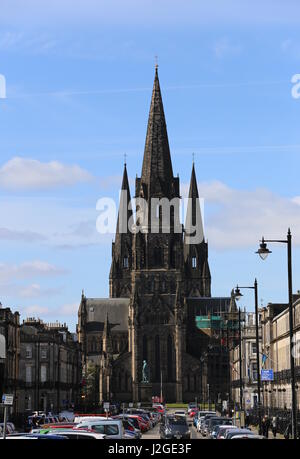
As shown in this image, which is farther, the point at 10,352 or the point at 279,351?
the point at 279,351

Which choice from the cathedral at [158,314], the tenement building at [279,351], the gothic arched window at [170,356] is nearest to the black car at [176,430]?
the tenement building at [279,351]

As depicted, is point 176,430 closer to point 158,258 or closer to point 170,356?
point 170,356

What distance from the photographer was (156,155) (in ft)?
634

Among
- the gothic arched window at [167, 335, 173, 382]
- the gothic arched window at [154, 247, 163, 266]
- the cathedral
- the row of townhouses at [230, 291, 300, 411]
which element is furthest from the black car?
the gothic arched window at [154, 247, 163, 266]

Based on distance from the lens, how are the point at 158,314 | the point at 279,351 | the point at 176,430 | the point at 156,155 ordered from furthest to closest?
the point at 156,155
the point at 158,314
the point at 279,351
the point at 176,430

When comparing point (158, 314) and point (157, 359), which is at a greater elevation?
point (158, 314)

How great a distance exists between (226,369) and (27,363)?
91.4 m

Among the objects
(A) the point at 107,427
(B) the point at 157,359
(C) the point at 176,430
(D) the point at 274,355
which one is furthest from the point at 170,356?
(A) the point at 107,427

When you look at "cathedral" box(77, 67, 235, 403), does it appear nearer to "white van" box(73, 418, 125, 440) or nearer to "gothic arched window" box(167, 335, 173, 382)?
"gothic arched window" box(167, 335, 173, 382)

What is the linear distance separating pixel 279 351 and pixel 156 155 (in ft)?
321

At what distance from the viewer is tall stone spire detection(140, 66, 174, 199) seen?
192 metres

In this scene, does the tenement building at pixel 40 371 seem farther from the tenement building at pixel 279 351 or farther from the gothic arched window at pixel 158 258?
the gothic arched window at pixel 158 258

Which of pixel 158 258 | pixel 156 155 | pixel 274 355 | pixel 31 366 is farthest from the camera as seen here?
pixel 156 155
